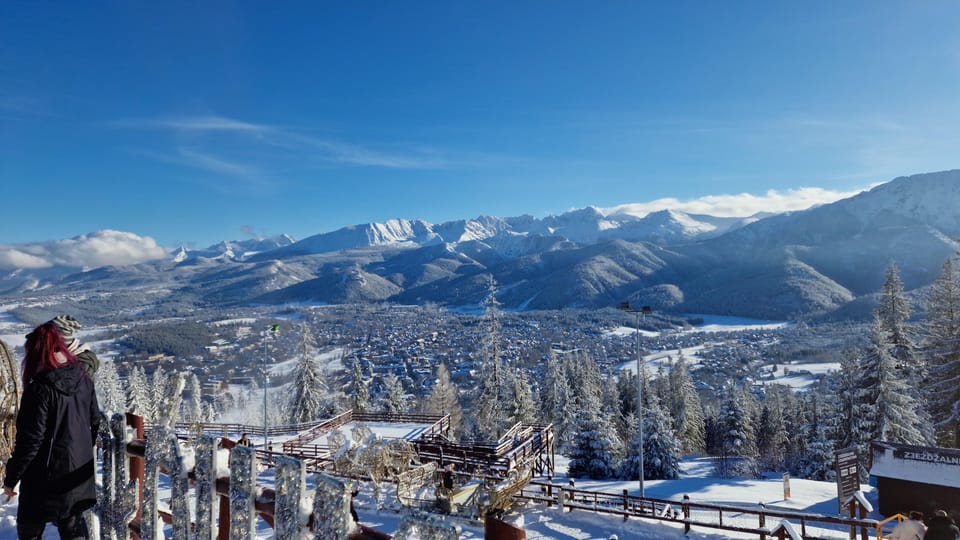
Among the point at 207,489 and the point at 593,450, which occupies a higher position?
the point at 207,489

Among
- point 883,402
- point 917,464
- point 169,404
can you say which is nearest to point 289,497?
point 169,404

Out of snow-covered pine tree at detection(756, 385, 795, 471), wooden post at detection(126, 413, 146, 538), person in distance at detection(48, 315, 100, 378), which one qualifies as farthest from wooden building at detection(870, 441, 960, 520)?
snow-covered pine tree at detection(756, 385, 795, 471)

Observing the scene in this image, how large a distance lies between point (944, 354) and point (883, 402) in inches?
158

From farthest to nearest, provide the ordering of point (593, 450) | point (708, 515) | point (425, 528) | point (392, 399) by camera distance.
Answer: point (392, 399), point (593, 450), point (708, 515), point (425, 528)

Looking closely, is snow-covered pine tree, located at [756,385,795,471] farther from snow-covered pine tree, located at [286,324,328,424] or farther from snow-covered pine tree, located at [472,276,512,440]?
snow-covered pine tree, located at [286,324,328,424]

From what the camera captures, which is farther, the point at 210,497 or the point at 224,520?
the point at 224,520

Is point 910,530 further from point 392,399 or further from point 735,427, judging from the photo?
point 392,399

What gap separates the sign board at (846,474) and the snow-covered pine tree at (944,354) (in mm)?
14520

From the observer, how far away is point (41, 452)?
12.2 ft

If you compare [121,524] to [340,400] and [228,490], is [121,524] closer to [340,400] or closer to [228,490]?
[228,490]

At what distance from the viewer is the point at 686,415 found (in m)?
48.0

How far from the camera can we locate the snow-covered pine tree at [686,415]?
47875mm

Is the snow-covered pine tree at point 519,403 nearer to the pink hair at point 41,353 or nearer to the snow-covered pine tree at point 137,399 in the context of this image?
the snow-covered pine tree at point 137,399

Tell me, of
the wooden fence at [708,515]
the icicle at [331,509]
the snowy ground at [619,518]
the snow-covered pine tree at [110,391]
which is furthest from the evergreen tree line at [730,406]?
the icicle at [331,509]
